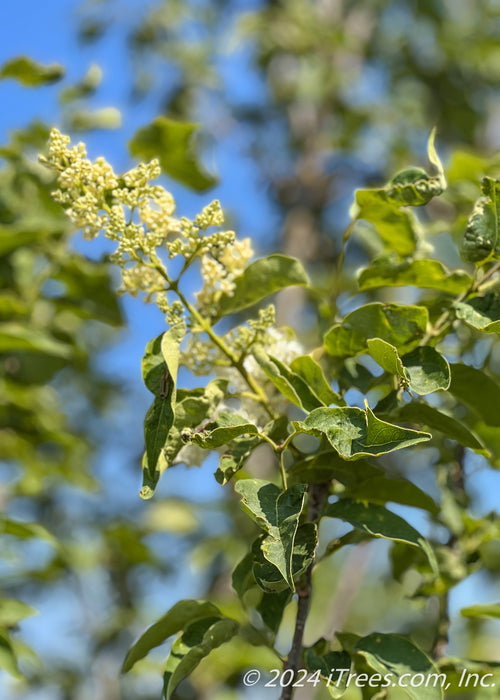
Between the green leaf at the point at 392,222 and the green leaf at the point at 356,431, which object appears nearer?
the green leaf at the point at 356,431

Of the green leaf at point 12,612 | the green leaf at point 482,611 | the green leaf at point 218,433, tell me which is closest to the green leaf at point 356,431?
the green leaf at point 218,433

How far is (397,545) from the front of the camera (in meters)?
0.86

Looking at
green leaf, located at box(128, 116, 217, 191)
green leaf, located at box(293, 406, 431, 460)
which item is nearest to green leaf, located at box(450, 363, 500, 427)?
green leaf, located at box(293, 406, 431, 460)

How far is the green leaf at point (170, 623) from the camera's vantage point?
0.68m

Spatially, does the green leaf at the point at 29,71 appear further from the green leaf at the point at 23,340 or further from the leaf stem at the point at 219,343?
the leaf stem at the point at 219,343

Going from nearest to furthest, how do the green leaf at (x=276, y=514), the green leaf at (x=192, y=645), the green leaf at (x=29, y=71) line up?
the green leaf at (x=276, y=514), the green leaf at (x=192, y=645), the green leaf at (x=29, y=71)

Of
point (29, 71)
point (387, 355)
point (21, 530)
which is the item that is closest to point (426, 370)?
point (387, 355)

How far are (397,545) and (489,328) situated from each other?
36 centimetres

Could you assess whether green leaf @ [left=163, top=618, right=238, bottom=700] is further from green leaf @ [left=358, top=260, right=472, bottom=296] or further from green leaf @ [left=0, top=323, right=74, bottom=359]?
green leaf @ [left=0, top=323, right=74, bottom=359]

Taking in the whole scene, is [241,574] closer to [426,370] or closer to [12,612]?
[426,370]

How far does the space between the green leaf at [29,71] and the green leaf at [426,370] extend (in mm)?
844

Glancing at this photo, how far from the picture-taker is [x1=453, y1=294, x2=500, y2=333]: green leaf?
629 millimetres

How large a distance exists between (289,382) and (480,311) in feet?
0.63

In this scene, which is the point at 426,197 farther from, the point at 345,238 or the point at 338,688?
the point at 338,688
